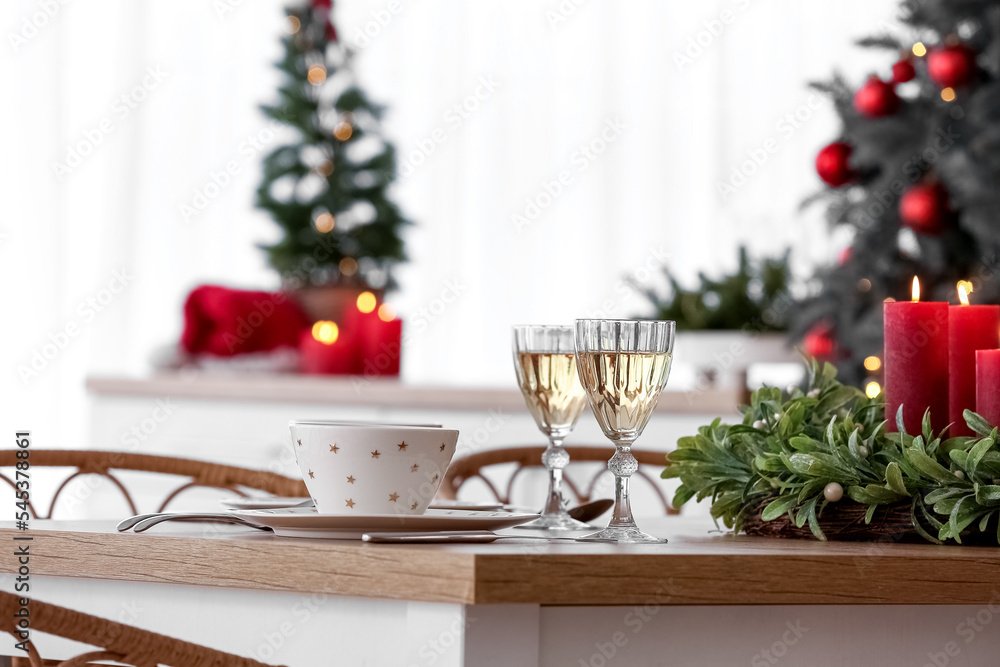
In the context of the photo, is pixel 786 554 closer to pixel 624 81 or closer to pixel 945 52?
pixel 945 52

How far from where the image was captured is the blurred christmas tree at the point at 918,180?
2.15 metres

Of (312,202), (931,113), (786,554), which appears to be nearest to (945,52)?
(931,113)

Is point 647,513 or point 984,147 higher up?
point 984,147

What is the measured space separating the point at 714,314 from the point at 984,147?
0.65 metres

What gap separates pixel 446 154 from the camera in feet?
12.5

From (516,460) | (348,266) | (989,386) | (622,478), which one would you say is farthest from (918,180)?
(622,478)

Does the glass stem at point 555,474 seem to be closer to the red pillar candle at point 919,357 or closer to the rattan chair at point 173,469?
the red pillar candle at point 919,357

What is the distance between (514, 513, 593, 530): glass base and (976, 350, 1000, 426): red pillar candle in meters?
0.29

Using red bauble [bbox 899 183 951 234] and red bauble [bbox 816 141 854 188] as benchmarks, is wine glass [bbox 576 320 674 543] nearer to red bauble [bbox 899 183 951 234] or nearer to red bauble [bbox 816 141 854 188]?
red bauble [bbox 899 183 951 234]

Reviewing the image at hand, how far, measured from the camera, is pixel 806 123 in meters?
4.01

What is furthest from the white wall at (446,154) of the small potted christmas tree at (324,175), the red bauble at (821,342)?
the red bauble at (821,342)
